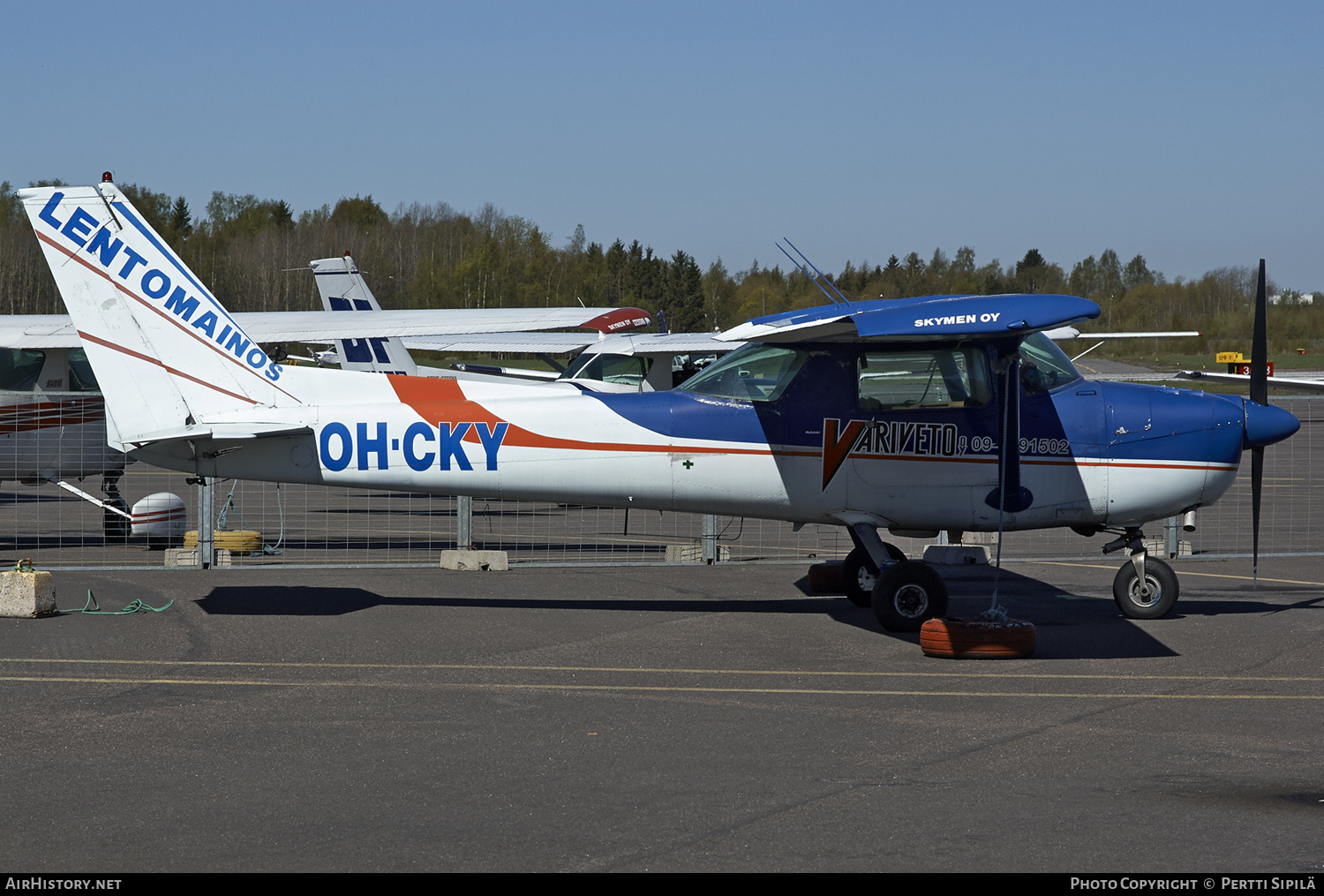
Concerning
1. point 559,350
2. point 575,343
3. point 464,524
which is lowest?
point 464,524

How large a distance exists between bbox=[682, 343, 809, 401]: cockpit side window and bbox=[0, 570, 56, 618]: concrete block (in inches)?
206

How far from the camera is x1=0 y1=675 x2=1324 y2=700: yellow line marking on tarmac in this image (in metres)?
7.08

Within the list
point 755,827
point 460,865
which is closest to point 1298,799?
point 755,827

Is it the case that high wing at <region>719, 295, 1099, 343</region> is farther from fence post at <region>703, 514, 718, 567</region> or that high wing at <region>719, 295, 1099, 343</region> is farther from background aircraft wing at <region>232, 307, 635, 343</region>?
background aircraft wing at <region>232, 307, 635, 343</region>

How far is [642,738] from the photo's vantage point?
6102 millimetres

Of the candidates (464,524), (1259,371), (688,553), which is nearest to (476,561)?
(464,524)

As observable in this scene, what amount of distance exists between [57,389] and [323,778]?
33.1 feet

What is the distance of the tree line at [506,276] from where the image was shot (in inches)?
3563

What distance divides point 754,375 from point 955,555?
4451 mm

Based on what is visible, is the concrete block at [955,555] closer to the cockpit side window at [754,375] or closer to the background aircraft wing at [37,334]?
the cockpit side window at [754,375]

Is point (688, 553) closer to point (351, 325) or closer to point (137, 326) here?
point (351, 325)

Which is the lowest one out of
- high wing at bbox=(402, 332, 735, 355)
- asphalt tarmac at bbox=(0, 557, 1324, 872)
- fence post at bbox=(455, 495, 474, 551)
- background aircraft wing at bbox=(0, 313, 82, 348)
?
asphalt tarmac at bbox=(0, 557, 1324, 872)

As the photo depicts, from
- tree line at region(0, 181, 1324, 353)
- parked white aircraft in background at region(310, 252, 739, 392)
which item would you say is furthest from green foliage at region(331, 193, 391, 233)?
parked white aircraft in background at region(310, 252, 739, 392)

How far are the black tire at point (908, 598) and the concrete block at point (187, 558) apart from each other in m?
6.68
